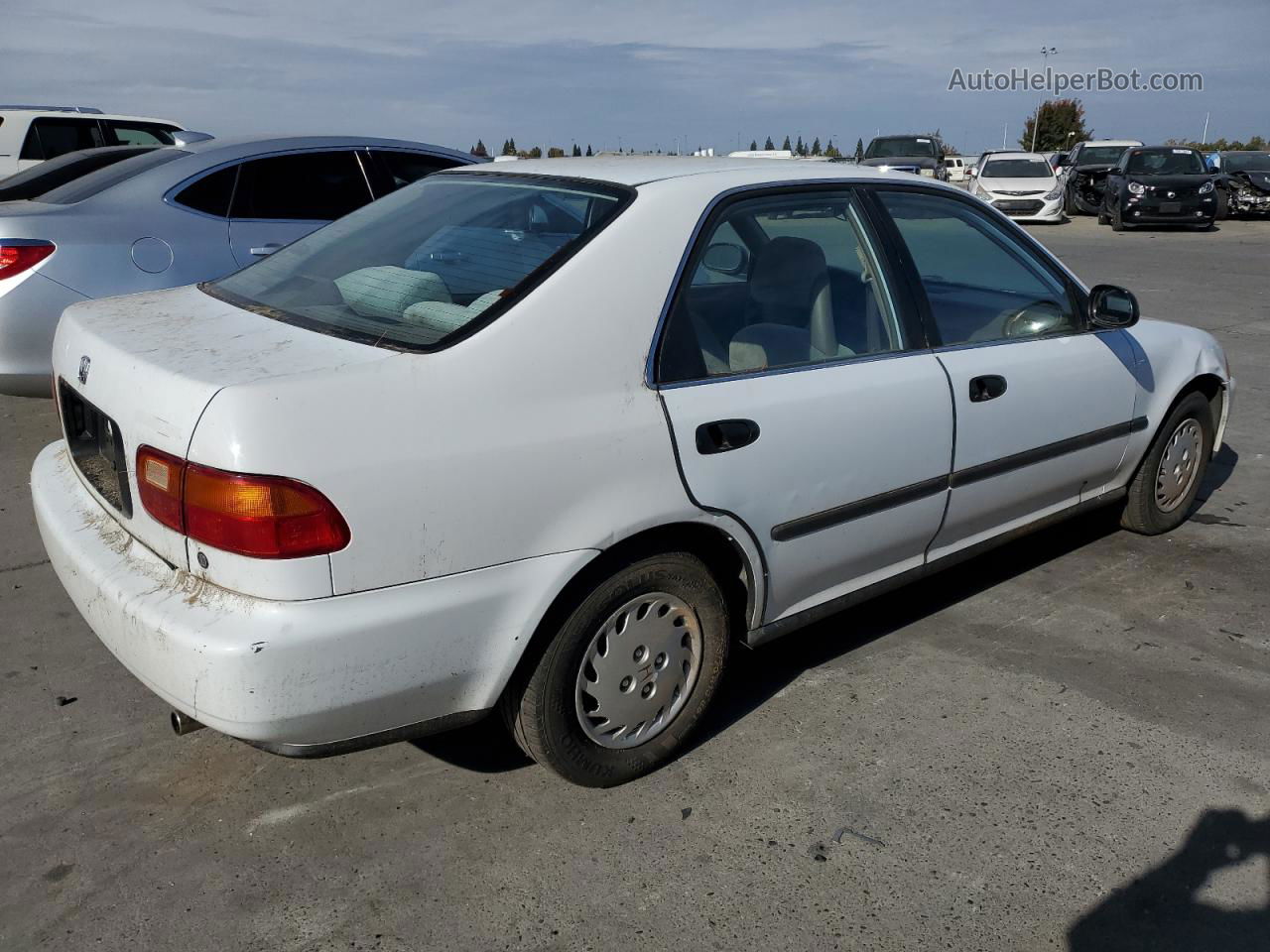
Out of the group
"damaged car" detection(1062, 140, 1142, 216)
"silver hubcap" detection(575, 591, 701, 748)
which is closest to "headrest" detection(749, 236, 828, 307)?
"silver hubcap" detection(575, 591, 701, 748)

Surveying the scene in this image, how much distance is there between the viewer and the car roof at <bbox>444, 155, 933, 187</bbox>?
9.98 feet

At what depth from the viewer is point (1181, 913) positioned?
8.10 feet

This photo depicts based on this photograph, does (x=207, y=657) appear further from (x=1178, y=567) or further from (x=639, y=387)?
(x=1178, y=567)

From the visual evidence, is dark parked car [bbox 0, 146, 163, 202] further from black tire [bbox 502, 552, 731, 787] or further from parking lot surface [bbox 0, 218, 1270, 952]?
black tire [bbox 502, 552, 731, 787]

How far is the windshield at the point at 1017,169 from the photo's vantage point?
21.7 meters

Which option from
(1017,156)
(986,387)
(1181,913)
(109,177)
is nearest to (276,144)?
(109,177)

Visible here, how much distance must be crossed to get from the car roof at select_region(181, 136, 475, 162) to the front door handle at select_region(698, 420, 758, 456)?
14.2 feet

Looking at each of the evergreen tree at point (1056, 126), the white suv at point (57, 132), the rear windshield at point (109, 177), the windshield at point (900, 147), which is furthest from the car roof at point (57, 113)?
the evergreen tree at point (1056, 126)

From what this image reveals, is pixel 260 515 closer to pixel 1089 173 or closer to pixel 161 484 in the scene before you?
pixel 161 484

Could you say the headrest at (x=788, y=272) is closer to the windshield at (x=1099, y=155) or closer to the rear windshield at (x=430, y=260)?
the rear windshield at (x=430, y=260)

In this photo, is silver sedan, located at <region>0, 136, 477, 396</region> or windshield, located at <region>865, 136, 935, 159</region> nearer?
silver sedan, located at <region>0, 136, 477, 396</region>

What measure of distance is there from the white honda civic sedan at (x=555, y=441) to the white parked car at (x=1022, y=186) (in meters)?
18.8

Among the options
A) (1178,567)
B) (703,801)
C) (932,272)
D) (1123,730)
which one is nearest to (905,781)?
(703,801)

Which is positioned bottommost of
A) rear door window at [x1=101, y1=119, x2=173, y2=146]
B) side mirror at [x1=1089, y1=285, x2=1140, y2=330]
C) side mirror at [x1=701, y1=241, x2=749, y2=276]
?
side mirror at [x1=1089, y1=285, x2=1140, y2=330]
